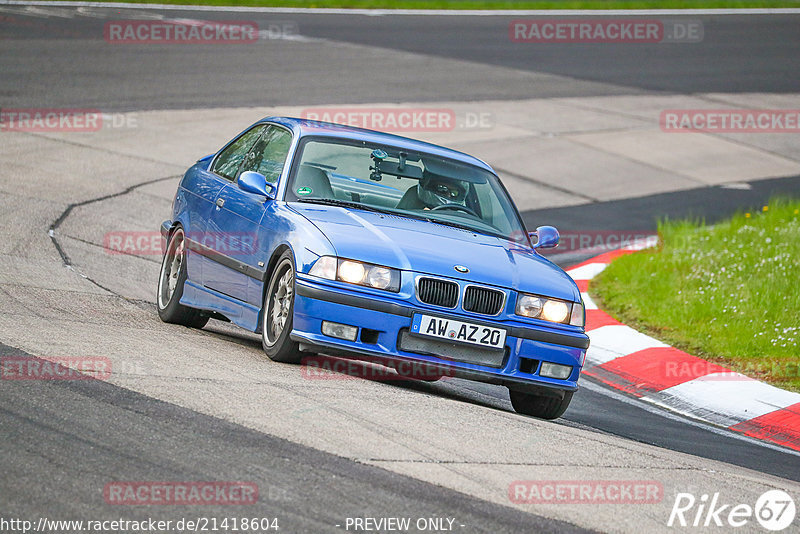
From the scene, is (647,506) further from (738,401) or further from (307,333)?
(738,401)

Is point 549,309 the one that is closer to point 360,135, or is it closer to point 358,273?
point 358,273

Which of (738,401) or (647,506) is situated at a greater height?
(647,506)

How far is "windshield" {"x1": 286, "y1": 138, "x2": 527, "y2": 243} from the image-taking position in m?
7.86

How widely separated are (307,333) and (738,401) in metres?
3.69

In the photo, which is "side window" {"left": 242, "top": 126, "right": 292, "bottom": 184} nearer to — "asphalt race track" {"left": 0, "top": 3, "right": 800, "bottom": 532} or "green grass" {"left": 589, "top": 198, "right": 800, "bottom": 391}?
"asphalt race track" {"left": 0, "top": 3, "right": 800, "bottom": 532}

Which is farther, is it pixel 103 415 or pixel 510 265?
pixel 510 265

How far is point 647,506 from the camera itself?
5129 millimetres

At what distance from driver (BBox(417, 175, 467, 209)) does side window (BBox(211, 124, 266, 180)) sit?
4.91 ft

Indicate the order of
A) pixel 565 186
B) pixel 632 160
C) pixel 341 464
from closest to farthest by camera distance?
pixel 341 464, pixel 565 186, pixel 632 160

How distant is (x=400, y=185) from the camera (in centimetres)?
809

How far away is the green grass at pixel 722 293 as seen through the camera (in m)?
9.89

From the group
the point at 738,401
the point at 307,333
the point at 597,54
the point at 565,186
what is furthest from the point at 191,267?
the point at 597,54

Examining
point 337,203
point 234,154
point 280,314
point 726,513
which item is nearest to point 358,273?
point 280,314

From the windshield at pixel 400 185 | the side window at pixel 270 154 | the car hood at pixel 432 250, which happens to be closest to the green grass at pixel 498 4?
the side window at pixel 270 154
